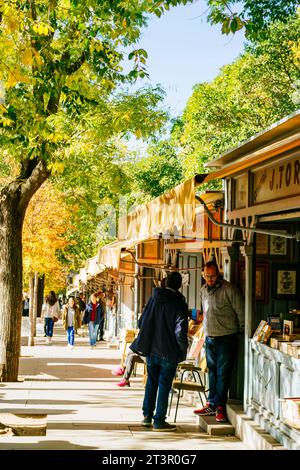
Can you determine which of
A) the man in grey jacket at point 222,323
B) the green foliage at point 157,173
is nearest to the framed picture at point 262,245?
the man in grey jacket at point 222,323

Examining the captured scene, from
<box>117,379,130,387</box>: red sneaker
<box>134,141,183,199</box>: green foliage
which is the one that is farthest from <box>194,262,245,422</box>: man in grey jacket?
<box>134,141,183,199</box>: green foliage

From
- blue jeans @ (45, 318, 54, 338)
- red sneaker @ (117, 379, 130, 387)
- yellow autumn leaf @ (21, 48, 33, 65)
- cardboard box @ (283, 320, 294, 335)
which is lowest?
red sneaker @ (117, 379, 130, 387)

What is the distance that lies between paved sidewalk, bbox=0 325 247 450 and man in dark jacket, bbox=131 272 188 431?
44cm

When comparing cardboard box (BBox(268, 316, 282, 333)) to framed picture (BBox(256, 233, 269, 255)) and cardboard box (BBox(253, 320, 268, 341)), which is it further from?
framed picture (BBox(256, 233, 269, 255))

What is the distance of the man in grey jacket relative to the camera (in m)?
10.1

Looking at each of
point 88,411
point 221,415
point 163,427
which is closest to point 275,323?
point 221,415

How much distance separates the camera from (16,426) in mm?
9188

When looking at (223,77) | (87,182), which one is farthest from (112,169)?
(223,77)

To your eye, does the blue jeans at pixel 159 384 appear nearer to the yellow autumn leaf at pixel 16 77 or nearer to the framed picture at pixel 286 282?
the framed picture at pixel 286 282

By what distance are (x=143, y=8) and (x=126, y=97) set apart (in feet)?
16.1

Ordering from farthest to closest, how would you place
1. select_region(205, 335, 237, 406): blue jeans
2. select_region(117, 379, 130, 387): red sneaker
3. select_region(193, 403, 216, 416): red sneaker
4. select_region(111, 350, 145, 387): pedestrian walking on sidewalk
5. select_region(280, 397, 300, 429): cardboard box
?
select_region(117, 379, 130, 387): red sneaker < select_region(111, 350, 145, 387): pedestrian walking on sidewalk < select_region(193, 403, 216, 416): red sneaker < select_region(205, 335, 237, 406): blue jeans < select_region(280, 397, 300, 429): cardboard box

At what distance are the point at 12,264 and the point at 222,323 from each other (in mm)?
6167

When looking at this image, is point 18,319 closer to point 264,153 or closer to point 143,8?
point 143,8

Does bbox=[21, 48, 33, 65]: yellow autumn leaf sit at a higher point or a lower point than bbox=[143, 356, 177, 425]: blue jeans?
higher
